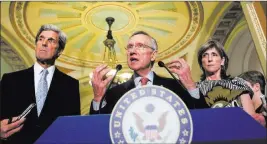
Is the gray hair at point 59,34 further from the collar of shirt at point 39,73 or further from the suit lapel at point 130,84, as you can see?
the suit lapel at point 130,84

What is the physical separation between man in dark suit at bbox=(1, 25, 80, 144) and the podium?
221 mm

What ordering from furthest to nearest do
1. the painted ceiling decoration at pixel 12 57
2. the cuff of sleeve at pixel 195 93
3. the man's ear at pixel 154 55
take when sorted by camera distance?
the man's ear at pixel 154 55, the painted ceiling decoration at pixel 12 57, the cuff of sleeve at pixel 195 93

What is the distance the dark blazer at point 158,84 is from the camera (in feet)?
17.4

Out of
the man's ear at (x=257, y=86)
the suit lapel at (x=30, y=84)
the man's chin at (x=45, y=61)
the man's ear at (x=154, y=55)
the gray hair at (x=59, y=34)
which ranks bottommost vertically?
the man's ear at (x=257, y=86)

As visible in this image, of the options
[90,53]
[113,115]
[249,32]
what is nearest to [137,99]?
[113,115]

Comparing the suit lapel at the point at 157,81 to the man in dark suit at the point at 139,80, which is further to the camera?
the suit lapel at the point at 157,81

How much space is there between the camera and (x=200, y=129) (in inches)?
199

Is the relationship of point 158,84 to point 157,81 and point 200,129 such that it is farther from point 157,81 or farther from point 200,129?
point 200,129

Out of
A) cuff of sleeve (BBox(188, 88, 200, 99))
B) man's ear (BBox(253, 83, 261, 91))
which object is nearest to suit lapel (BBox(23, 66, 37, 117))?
cuff of sleeve (BBox(188, 88, 200, 99))

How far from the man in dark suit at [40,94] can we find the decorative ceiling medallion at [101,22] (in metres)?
0.15

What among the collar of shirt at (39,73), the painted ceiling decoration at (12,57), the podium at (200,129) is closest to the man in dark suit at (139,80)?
the podium at (200,129)

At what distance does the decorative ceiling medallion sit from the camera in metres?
5.70

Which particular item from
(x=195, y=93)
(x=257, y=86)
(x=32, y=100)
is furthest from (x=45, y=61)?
(x=257, y=86)

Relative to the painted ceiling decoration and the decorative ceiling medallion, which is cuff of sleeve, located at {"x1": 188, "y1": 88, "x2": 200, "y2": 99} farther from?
the painted ceiling decoration
